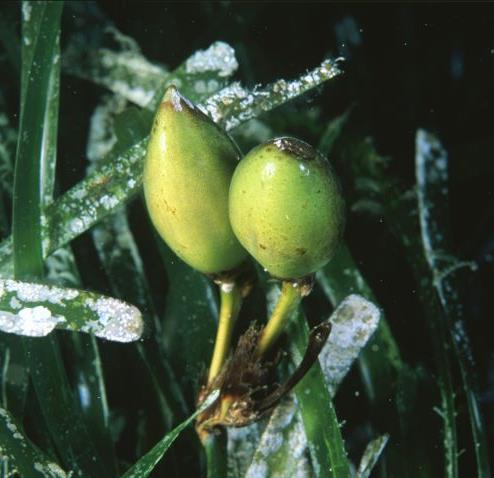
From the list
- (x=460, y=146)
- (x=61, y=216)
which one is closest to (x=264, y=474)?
(x=61, y=216)

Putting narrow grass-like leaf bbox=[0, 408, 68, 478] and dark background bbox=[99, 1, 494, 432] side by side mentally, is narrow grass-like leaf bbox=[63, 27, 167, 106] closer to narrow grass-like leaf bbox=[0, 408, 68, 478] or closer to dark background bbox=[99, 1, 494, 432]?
dark background bbox=[99, 1, 494, 432]

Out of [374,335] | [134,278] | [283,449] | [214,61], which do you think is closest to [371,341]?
[374,335]

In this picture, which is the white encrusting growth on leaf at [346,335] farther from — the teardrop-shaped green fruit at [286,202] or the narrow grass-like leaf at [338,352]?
the teardrop-shaped green fruit at [286,202]

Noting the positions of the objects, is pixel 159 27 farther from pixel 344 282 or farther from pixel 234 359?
pixel 234 359

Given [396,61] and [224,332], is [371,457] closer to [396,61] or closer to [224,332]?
[224,332]

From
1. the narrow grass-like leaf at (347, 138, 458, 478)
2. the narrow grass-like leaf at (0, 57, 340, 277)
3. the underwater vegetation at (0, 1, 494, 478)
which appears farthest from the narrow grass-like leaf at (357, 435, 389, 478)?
the narrow grass-like leaf at (0, 57, 340, 277)

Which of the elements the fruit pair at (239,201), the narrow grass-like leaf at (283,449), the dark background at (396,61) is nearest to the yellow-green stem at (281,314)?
the fruit pair at (239,201)
